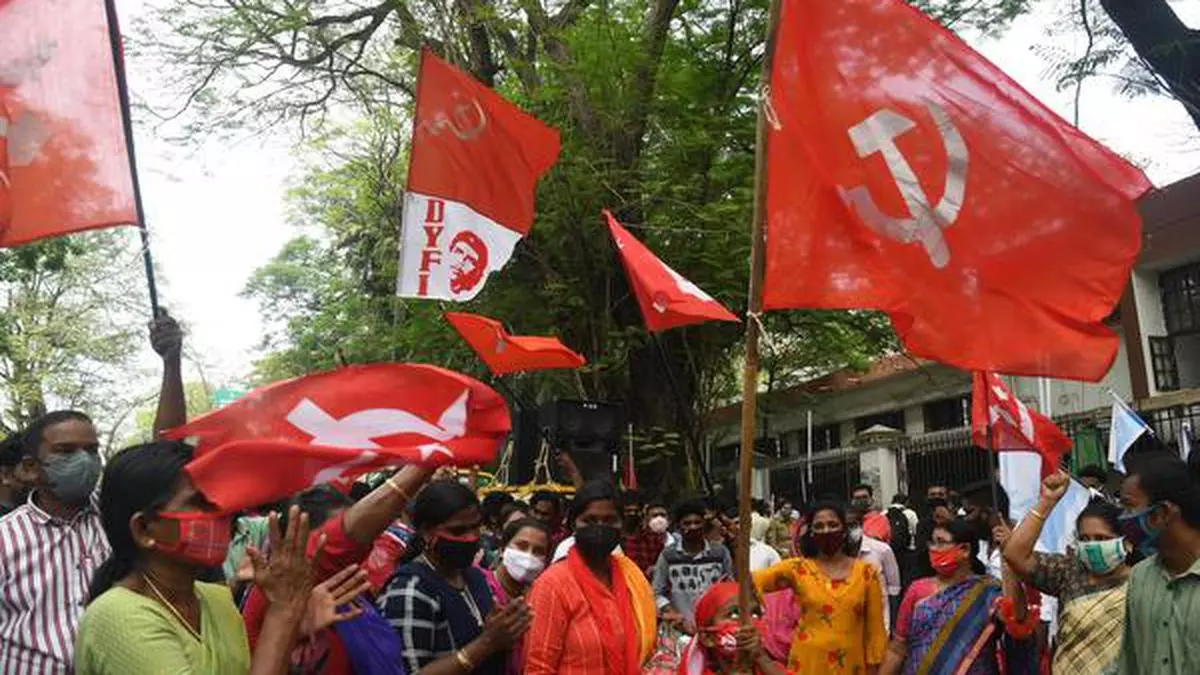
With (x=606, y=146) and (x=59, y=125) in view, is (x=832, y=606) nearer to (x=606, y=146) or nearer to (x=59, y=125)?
(x=59, y=125)

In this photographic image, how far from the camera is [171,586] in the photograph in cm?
245

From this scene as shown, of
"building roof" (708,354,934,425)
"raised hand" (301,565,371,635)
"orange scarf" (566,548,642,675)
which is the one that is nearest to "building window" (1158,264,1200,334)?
"building roof" (708,354,934,425)

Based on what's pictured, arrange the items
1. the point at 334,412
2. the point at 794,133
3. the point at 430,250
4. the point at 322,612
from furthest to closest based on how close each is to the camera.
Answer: the point at 430,250
the point at 794,133
the point at 334,412
the point at 322,612

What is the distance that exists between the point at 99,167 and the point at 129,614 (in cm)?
261

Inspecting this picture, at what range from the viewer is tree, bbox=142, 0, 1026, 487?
41.9 feet

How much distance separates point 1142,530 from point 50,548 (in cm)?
350

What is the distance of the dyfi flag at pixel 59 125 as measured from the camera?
14.2ft

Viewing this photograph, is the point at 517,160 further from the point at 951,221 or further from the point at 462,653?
the point at 462,653

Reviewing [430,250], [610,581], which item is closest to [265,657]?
[610,581]

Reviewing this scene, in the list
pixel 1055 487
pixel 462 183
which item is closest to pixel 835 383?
pixel 462 183

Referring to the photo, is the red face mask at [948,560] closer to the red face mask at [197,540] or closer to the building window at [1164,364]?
the red face mask at [197,540]

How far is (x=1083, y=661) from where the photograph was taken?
4.10 metres

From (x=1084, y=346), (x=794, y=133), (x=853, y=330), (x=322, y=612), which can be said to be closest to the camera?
(x=322, y=612)

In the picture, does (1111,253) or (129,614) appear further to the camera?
(1111,253)
